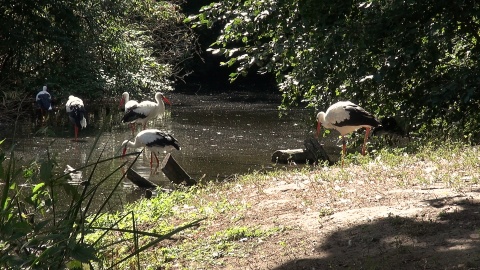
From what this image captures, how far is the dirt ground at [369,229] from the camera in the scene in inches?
224

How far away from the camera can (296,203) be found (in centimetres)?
808

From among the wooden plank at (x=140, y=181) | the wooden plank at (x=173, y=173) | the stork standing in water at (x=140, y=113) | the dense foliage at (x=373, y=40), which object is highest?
the dense foliage at (x=373, y=40)

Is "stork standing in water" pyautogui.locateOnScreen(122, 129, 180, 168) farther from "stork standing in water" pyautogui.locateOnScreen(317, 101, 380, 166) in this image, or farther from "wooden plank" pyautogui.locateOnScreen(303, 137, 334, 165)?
"stork standing in water" pyautogui.locateOnScreen(317, 101, 380, 166)

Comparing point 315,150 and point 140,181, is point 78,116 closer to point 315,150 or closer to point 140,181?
point 315,150

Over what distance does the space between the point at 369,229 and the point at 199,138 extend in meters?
14.7

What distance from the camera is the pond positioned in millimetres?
15509

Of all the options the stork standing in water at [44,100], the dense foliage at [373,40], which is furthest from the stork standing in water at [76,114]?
the dense foliage at [373,40]

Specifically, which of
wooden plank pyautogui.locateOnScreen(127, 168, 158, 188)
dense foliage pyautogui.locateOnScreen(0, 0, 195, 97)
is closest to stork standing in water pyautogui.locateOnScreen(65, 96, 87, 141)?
dense foliage pyautogui.locateOnScreen(0, 0, 195, 97)

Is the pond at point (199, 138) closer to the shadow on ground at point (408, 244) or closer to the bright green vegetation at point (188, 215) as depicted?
the bright green vegetation at point (188, 215)

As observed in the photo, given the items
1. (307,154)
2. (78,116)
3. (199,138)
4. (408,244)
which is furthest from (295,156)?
(408,244)

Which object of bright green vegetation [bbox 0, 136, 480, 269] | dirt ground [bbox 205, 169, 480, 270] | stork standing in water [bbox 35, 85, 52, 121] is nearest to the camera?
bright green vegetation [bbox 0, 136, 480, 269]

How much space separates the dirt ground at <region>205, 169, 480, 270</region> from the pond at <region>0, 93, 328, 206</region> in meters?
3.74

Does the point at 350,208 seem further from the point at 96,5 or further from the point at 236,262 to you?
the point at 96,5

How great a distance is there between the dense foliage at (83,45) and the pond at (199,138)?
114 centimetres
